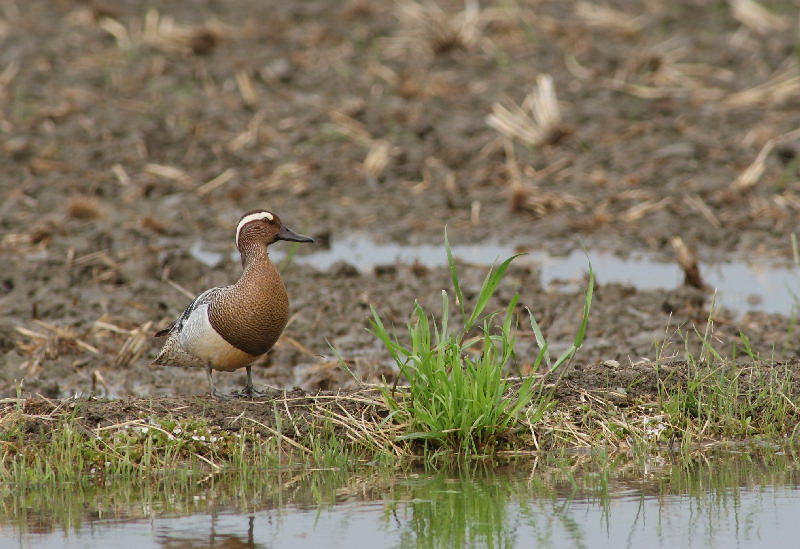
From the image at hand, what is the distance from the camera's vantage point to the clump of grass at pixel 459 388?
22.4 feet

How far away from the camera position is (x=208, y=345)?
7477mm

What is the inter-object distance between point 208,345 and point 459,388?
158 centimetres

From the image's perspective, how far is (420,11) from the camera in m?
17.4

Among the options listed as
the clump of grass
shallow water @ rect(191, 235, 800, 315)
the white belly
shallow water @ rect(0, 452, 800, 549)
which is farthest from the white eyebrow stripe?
shallow water @ rect(191, 235, 800, 315)

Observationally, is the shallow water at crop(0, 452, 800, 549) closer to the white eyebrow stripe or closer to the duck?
the duck

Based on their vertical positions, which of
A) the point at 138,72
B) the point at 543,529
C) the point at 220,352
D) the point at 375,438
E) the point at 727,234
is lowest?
the point at 543,529

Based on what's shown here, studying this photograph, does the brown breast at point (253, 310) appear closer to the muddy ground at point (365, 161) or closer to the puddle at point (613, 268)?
the muddy ground at point (365, 161)

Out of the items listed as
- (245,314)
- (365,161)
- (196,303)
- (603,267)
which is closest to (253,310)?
(245,314)

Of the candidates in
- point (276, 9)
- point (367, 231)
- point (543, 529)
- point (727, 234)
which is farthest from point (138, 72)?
point (543, 529)

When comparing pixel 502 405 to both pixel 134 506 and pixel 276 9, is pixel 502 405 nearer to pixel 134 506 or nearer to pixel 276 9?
pixel 134 506

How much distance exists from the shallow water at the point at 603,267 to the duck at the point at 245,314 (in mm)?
3404

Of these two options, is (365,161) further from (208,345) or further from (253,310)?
(253,310)

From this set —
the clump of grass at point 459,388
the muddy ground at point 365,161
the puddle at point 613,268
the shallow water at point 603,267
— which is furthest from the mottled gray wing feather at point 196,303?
the shallow water at point 603,267

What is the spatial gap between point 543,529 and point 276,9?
47.9 ft
